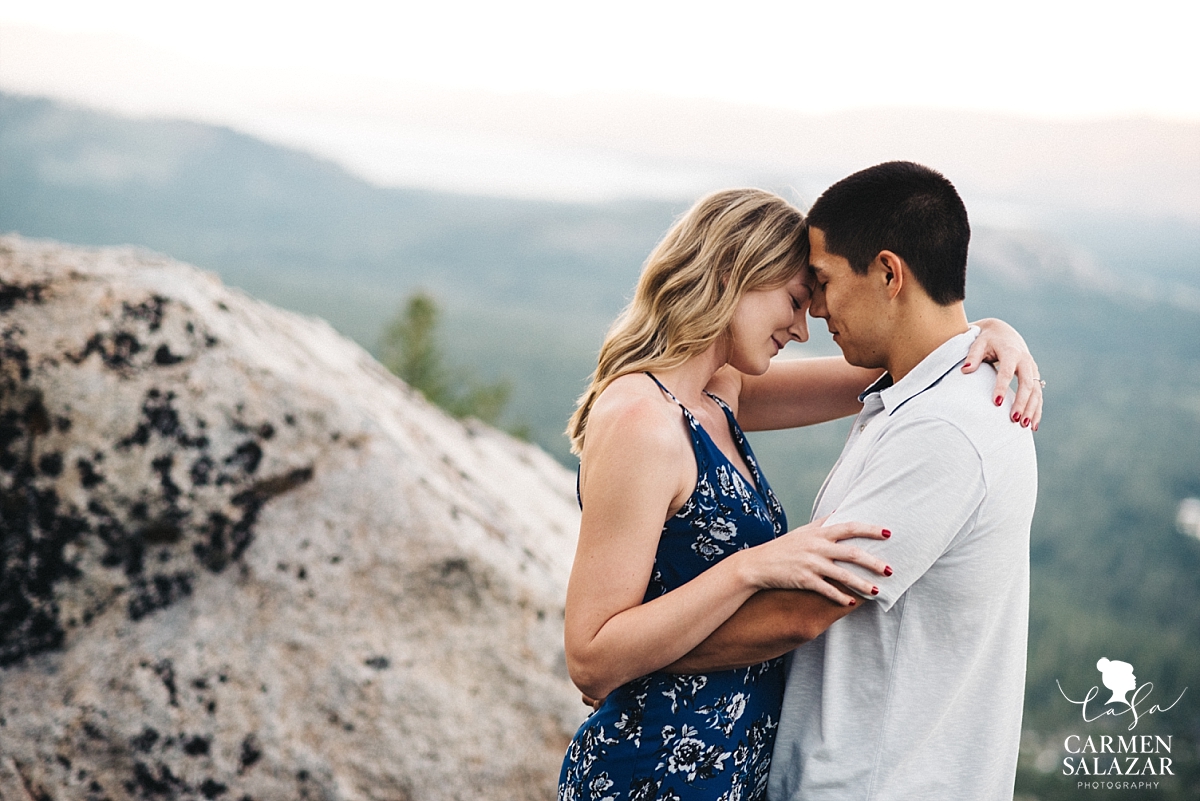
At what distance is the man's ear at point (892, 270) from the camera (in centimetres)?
294

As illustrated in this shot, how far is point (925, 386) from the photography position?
2863 mm

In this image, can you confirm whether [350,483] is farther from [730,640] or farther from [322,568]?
[730,640]

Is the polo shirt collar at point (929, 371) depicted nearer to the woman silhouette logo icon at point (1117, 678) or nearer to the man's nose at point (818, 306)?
the man's nose at point (818, 306)

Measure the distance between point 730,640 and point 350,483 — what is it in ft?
8.00

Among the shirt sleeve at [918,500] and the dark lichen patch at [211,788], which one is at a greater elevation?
the shirt sleeve at [918,500]

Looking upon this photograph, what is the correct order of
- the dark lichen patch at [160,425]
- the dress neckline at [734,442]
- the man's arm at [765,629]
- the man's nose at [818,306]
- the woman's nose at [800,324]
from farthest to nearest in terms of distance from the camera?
1. the dark lichen patch at [160,425]
2. the woman's nose at [800,324]
3. the man's nose at [818,306]
4. the dress neckline at [734,442]
5. the man's arm at [765,629]

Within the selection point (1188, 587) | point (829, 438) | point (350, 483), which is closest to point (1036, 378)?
point (350, 483)

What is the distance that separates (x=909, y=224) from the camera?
9.55 ft

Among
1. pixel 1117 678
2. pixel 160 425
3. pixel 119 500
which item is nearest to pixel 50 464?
pixel 119 500

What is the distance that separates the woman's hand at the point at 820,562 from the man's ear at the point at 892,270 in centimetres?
87

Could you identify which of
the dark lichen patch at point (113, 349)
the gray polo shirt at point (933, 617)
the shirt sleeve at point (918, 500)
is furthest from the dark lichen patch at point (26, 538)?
the shirt sleeve at point (918, 500)

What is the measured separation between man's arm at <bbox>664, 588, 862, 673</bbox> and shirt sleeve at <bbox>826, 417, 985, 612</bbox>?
6.5 inches

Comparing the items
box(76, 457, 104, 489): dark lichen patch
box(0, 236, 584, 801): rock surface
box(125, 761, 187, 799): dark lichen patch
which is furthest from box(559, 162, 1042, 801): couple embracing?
box(76, 457, 104, 489): dark lichen patch

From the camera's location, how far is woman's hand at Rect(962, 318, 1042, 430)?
9.20ft
